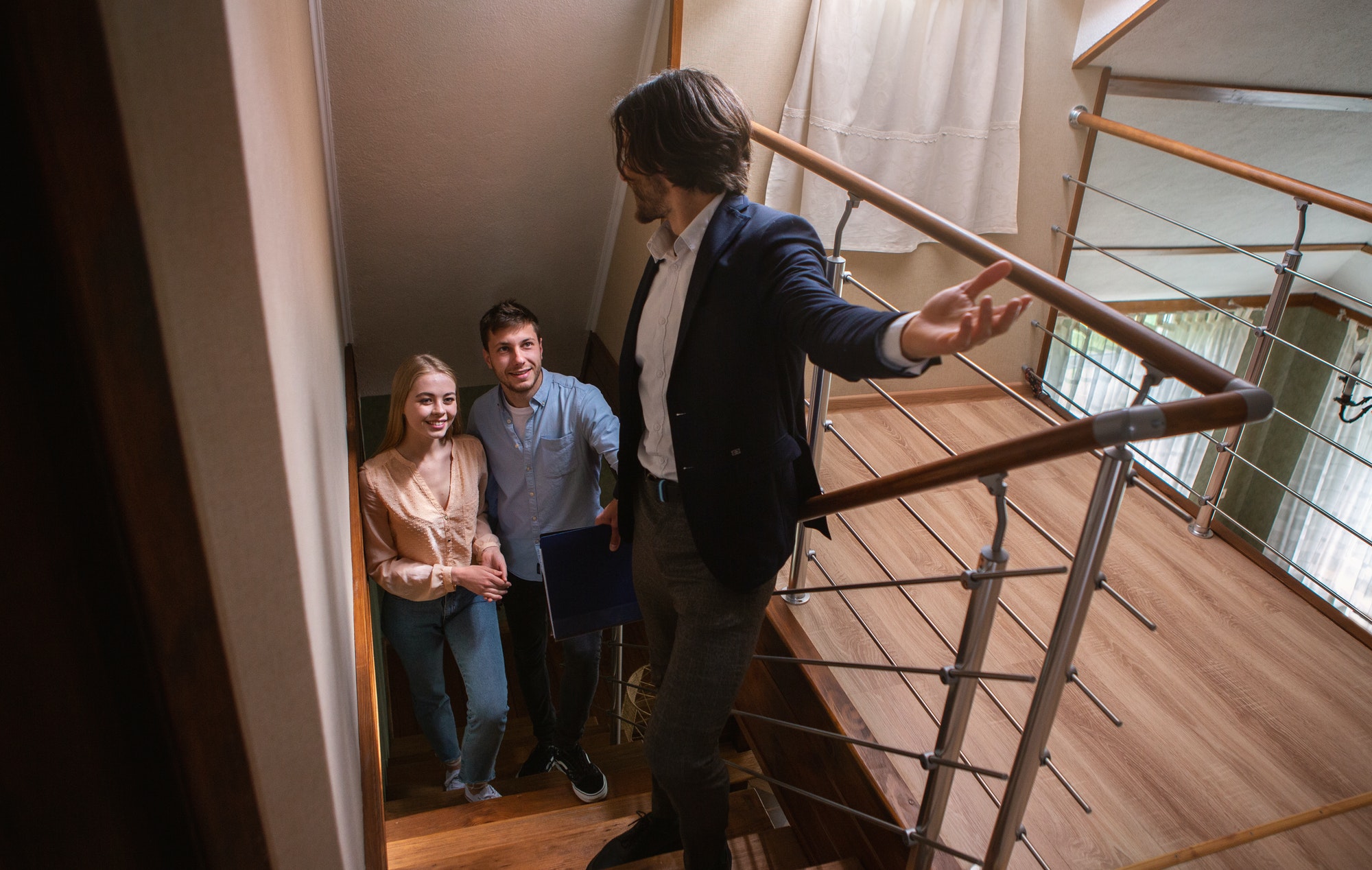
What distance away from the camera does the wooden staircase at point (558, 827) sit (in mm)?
1879

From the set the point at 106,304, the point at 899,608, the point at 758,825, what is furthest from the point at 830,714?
the point at 106,304

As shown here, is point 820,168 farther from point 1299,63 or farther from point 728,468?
point 1299,63

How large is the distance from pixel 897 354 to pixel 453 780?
213cm

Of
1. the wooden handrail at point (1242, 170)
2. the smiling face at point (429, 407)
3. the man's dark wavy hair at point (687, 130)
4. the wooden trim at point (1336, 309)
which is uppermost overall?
the man's dark wavy hair at point (687, 130)

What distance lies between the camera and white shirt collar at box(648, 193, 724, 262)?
1.26 m

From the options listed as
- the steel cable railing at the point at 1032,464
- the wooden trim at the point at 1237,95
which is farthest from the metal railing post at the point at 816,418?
the wooden trim at the point at 1237,95

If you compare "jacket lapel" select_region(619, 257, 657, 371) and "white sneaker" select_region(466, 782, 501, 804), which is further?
"white sneaker" select_region(466, 782, 501, 804)

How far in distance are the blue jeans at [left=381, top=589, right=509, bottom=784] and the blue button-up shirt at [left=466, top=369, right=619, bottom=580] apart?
190mm

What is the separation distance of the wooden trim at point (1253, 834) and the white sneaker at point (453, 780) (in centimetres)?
176

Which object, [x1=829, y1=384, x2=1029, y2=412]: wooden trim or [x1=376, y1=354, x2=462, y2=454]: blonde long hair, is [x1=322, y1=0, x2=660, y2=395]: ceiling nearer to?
[x1=376, y1=354, x2=462, y2=454]: blonde long hair

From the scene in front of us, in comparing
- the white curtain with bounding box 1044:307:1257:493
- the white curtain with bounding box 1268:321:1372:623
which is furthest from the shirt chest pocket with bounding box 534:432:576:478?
the white curtain with bounding box 1268:321:1372:623

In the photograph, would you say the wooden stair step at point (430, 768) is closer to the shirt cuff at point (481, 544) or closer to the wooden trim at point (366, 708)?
the shirt cuff at point (481, 544)

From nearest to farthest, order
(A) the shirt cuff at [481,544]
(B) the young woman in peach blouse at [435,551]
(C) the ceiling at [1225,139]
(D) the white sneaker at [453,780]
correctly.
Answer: (B) the young woman in peach blouse at [435,551]
(A) the shirt cuff at [481,544]
(D) the white sneaker at [453,780]
(C) the ceiling at [1225,139]

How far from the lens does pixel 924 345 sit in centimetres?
89
